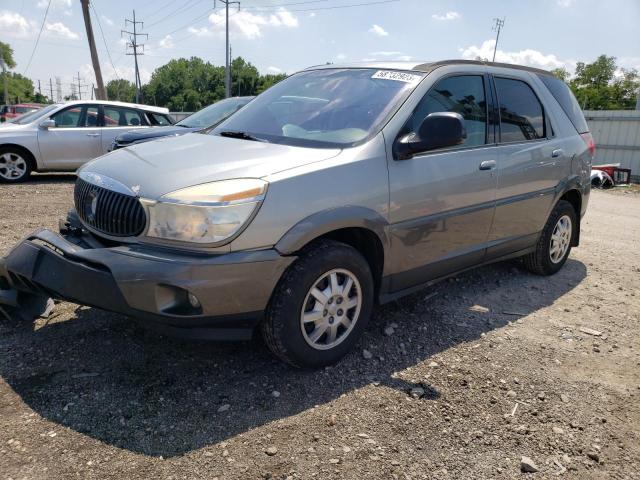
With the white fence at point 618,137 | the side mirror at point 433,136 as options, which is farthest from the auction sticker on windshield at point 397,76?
the white fence at point 618,137

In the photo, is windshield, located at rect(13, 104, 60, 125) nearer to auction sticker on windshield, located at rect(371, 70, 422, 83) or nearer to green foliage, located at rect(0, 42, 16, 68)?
auction sticker on windshield, located at rect(371, 70, 422, 83)

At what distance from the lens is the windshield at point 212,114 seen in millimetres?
8922

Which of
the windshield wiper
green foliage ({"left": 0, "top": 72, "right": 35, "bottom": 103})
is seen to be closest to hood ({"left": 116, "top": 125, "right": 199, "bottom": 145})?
the windshield wiper

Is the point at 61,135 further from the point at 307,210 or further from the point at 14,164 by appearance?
the point at 307,210

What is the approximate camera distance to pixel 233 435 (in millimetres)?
2545

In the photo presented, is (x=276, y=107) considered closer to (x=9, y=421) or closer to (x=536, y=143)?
(x=536, y=143)

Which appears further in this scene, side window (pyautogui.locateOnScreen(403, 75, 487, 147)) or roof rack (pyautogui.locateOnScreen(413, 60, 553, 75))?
roof rack (pyautogui.locateOnScreen(413, 60, 553, 75))

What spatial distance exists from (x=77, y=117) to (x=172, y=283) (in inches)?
348

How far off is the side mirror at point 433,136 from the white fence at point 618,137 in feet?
54.0

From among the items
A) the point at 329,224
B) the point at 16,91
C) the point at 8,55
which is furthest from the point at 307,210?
the point at 8,55

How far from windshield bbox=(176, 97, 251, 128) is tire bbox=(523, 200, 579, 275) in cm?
551

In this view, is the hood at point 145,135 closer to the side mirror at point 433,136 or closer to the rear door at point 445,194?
the rear door at point 445,194

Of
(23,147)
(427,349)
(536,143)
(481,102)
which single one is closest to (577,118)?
(536,143)

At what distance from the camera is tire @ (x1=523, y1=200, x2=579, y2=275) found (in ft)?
16.1
